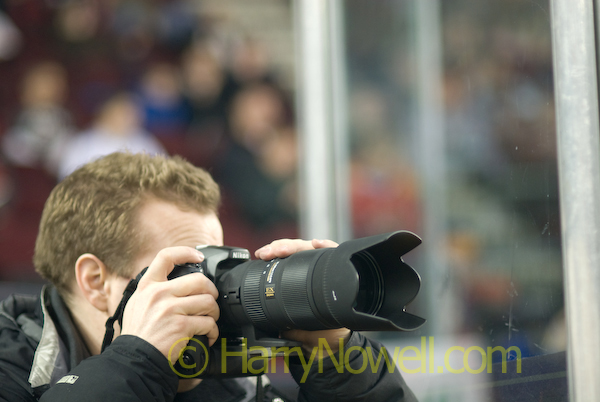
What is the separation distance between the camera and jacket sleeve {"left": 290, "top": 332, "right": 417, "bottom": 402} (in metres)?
1.00

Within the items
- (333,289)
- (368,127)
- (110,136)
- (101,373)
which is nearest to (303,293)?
(333,289)

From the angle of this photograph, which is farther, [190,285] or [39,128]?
[39,128]

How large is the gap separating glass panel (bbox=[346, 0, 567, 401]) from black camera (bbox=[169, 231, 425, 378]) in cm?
15

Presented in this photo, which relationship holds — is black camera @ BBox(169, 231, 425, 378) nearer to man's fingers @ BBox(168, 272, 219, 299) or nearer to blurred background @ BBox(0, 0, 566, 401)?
man's fingers @ BBox(168, 272, 219, 299)

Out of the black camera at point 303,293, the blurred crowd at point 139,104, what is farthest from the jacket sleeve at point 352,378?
the blurred crowd at point 139,104

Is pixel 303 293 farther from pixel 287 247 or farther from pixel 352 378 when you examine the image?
pixel 352 378

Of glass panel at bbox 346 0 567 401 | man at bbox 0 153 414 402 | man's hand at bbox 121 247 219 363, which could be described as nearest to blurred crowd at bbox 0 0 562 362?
glass panel at bbox 346 0 567 401

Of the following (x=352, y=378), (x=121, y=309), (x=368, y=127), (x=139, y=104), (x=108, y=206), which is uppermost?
(x=139, y=104)

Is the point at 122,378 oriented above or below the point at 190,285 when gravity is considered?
below

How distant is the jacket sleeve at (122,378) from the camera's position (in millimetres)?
826

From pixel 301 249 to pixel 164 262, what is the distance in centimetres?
20

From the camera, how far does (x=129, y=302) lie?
3.01 feet

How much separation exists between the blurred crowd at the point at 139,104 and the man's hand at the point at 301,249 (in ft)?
4.94

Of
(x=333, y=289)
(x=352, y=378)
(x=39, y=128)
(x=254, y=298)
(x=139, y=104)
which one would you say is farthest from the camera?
(x=139, y=104)
